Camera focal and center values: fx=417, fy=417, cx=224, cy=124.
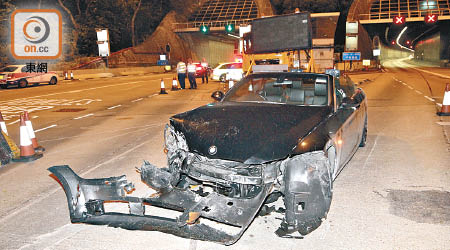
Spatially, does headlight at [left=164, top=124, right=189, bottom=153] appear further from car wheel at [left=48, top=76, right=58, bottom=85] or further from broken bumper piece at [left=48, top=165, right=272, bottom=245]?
car wheel at [left=48, top=76, right=58, bottom=85]

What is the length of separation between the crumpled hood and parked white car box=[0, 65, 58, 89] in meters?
24.5

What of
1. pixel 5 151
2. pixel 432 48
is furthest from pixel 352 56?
pixel 5 151

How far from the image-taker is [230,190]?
4078 millimetres

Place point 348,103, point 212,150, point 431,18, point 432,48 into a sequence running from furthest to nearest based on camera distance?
point 432,48, point 431,18, point 348,103, point 212,150

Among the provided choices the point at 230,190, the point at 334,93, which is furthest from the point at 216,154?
the point at 334,93

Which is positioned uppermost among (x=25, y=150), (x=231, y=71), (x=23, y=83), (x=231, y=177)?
(x=231, y=71)

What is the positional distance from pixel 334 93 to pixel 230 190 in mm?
2450

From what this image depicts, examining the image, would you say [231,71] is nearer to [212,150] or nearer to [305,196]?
[212,150]

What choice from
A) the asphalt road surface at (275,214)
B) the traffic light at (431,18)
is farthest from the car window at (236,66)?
the traffic light at (431,18)

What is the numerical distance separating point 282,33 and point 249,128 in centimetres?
1014

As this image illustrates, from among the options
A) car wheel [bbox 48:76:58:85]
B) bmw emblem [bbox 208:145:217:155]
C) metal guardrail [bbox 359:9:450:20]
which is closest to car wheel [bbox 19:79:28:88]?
car wheel [bbox 48:76:58:85]

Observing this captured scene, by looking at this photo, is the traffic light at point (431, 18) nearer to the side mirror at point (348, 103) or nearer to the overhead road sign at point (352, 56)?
the overhead road sign at point (352, 56)

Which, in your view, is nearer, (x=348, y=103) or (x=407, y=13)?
(x=348, y=103)

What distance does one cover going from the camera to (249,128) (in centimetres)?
461
